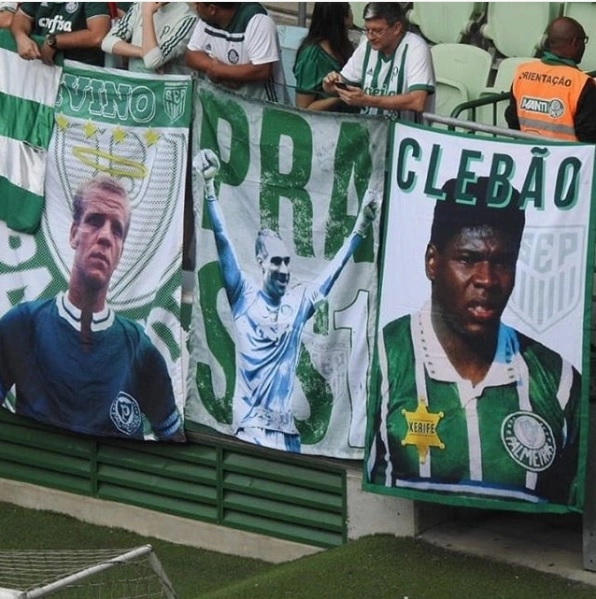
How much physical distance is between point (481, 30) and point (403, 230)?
14.9ft

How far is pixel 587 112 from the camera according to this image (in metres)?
8.54

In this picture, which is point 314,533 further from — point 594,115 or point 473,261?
point 594,115

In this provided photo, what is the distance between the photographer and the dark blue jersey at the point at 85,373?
31.8 ft

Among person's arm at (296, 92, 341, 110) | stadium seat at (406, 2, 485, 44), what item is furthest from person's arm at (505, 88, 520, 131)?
stadium seat at (406, 2, 485, 44)

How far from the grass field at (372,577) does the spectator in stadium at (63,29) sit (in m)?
3.04

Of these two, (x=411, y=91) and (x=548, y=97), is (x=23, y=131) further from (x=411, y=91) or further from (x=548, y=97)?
(x=548, y=97)

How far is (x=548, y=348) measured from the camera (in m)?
8.07

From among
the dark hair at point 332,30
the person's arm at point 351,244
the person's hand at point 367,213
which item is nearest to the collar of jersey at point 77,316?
the person's arm at point 351,244

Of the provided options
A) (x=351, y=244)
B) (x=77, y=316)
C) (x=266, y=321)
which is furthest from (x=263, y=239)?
(x=77, y=316)

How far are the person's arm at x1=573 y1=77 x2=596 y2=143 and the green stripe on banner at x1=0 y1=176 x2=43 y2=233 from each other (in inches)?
130

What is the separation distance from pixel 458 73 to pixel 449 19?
3.92 ft

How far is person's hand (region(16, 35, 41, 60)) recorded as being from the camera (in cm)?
1005

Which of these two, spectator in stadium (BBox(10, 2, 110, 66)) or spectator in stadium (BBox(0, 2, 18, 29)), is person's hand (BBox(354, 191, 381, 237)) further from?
spectator in stadium (BBox(0, 2, 18, 29))

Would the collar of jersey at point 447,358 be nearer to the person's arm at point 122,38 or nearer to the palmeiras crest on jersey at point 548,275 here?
the palmeiras crest on jersey at point 548,275
